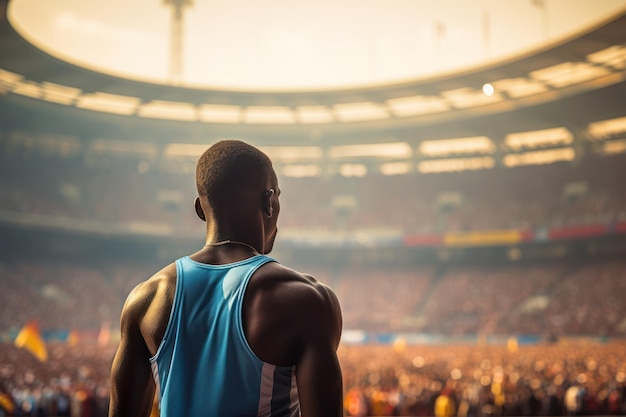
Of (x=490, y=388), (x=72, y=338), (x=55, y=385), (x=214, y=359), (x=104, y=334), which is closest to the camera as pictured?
(x=214, y=359)

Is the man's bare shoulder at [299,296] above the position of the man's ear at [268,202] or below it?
below

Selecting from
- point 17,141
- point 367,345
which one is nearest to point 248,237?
point 367,345

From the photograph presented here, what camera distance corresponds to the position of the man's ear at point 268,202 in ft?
6.56

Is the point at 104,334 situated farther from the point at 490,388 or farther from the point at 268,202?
the point at 268,202

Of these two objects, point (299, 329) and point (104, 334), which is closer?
point (299, 329)

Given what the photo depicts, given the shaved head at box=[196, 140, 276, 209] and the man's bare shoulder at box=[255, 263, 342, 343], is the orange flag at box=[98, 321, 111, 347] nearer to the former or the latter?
the shaved head at box=[196, 140, 276, 209]

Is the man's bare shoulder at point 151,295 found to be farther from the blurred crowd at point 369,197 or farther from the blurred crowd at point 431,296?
the blurred crowd at point 369,197

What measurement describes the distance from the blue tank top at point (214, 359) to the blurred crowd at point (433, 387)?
13008mm

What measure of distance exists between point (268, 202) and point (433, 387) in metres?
Result: 14.8

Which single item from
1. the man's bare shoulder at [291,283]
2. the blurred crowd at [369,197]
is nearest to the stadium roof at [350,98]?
the blurred crowd at [369,197]

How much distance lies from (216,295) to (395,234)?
137 ft

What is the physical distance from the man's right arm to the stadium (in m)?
22.7

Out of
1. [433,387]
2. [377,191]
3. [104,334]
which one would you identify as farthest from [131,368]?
[377,191]

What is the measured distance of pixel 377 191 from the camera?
46.8 m
